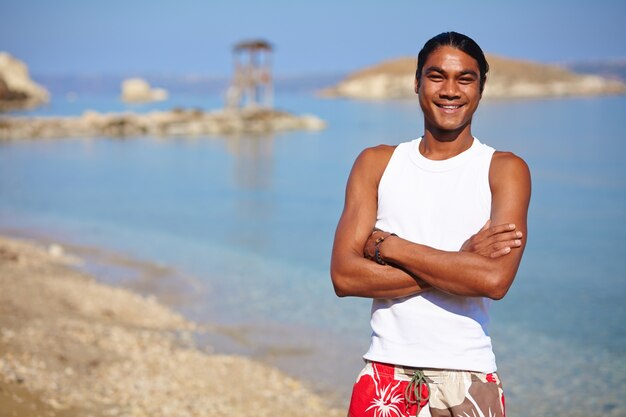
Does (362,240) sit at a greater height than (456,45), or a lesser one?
lesser

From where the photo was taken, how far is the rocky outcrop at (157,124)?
4838cm

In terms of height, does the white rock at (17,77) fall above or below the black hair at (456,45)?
above

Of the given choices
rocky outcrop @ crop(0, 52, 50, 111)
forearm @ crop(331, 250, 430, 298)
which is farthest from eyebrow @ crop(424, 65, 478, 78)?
rocky outcrop @ crop(0, 52, 50, 111)

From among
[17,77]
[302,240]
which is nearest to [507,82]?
[17,77]

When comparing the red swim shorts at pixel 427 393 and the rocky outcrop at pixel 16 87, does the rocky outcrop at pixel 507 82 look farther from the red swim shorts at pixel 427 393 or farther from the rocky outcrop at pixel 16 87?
the red swim shorts at pixel 427 393

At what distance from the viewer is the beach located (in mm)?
5309

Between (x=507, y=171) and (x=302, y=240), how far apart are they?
1466cm

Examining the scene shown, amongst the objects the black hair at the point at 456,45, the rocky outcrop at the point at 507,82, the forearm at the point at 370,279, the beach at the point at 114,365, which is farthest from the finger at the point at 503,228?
the rocky outcrop at the point at 507,82

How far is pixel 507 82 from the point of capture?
144375 mm

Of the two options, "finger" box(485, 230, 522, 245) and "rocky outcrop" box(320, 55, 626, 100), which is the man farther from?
"rocky outcrop" box(320, 55, 626, 100)

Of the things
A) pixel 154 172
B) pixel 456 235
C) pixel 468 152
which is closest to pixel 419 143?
pixel 468 152

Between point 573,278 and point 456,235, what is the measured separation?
1223 cm

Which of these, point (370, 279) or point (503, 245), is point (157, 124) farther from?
point (503, 245)

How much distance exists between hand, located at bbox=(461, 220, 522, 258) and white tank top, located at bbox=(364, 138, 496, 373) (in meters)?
0.07
